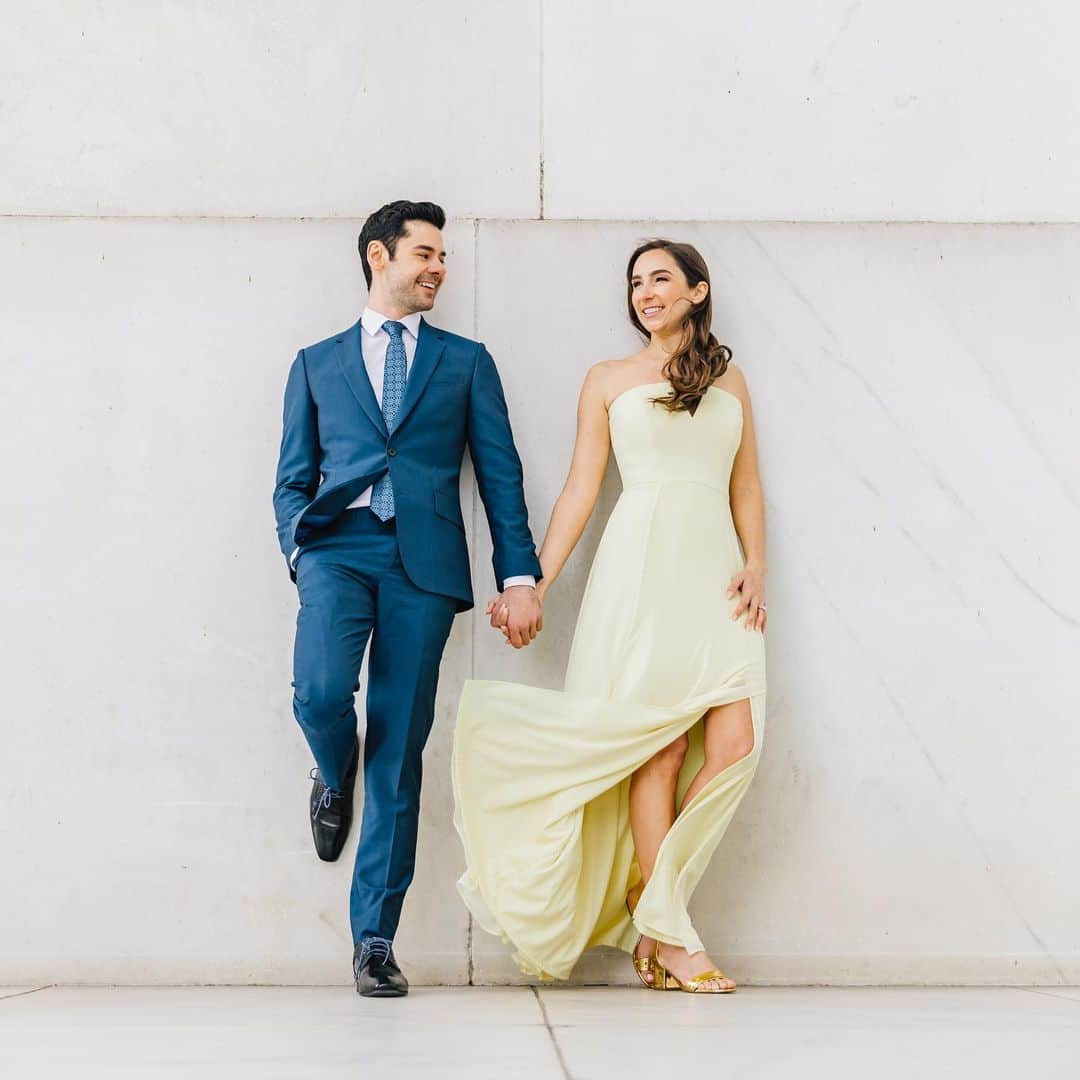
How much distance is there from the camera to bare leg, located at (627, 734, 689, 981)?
12.1 ft

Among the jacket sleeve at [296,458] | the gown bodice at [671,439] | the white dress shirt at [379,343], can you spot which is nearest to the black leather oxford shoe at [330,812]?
the jacket sleeve at [296,458]

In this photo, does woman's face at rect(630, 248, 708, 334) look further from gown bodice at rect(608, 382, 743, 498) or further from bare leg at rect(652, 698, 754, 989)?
bare leg at rect(652, 698, 754, 989)

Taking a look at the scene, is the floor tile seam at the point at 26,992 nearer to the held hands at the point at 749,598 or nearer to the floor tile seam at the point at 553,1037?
the floor tile seam at the point at 553,1037

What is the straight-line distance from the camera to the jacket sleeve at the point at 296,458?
3.73 m

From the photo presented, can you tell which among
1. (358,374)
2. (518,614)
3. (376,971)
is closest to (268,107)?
(358,374)

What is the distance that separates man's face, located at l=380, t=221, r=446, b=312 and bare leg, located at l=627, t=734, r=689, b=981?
1383 millimetres

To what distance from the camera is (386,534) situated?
12.1 ft

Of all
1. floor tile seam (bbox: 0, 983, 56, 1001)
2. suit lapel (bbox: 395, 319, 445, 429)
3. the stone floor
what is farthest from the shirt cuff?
floor tile seam (bbox: 0, 983, 56, 1001)

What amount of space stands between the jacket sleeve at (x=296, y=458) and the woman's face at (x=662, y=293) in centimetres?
97

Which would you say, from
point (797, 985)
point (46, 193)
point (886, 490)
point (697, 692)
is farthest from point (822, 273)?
point (46, 193)

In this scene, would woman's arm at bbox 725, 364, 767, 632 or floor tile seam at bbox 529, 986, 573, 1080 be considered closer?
floor tile seam at bbox 529, 986, 573, 1080

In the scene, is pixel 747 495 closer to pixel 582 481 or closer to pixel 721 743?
pixel 582 481

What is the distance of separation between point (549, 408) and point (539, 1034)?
73.8 inches

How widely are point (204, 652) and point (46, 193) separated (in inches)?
57.3
